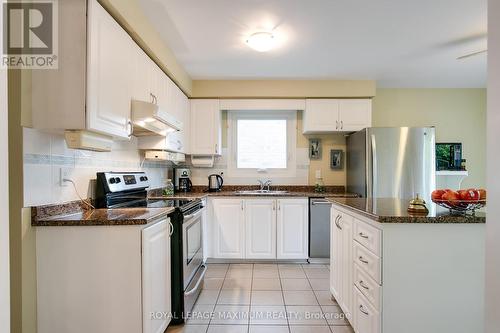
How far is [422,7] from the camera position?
6.81ft

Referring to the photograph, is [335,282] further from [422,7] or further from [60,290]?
[422,7]

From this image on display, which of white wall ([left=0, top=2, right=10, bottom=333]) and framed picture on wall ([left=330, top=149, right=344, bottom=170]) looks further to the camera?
framed picture on wall ([left=330, top=149, right=344, bottom=170])

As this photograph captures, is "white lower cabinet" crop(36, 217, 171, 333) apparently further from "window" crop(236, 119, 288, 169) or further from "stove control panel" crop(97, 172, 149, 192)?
"window" crop(236, 119, 288, 169)

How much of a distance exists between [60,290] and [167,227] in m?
0.69

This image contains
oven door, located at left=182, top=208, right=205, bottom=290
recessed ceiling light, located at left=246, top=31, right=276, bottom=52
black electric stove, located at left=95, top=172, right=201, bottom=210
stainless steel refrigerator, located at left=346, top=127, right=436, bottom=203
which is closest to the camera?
black electric stove, located at left=95, top=172, right=201, bottom=210

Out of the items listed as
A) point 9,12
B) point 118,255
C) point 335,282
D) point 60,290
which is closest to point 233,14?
point 9,12

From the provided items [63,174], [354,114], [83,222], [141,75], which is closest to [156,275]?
[83,222]

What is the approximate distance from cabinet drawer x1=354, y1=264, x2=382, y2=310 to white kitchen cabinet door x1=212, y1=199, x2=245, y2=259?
1892mm

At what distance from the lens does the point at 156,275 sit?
70.0 inches

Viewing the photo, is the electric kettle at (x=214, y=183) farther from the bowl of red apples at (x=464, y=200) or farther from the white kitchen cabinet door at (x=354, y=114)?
the bowl of red apples at (x=464, y=200)

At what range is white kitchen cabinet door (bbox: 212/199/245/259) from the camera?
3.55 m

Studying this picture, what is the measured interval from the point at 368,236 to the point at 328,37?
181 cm

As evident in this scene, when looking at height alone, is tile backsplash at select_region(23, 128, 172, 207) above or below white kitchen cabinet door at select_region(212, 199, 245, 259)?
above

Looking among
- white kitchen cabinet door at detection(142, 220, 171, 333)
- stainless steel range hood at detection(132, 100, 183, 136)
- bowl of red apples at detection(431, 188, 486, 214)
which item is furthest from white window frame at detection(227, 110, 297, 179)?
bowl of red apples at detection(431, 188, 486, 214)
